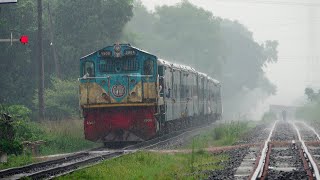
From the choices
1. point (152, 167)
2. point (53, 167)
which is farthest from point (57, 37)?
point (152, 167)

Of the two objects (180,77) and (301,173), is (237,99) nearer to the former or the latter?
(180,77)

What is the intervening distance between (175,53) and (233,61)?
80.8 ft

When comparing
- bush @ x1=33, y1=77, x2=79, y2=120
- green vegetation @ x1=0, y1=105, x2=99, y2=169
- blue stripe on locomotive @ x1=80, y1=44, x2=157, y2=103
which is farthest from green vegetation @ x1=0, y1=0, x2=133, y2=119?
blue stripe on locomotive @ x1=80, y1=44, x2=157, y2=103

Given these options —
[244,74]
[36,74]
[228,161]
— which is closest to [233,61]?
[244,74]

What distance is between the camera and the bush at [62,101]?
120 feet

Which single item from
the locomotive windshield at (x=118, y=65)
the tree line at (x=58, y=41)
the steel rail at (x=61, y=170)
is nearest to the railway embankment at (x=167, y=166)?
the steel rail at (x=61, y=170)

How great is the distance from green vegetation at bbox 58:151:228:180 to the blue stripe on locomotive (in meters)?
4.88

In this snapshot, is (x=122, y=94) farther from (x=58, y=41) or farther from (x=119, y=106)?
(x=58, y=41)

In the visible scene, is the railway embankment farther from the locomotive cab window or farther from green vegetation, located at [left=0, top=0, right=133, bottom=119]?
green vegetation, located at [left=0, top=0, right=133, bottom=119]

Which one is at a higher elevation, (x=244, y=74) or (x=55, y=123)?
(x=244, y=74)

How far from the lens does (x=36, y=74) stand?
43.7 metres

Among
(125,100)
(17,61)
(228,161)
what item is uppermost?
(17,61)

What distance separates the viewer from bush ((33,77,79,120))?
36444 mm

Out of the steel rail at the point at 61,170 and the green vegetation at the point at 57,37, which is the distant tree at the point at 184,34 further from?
the steel rail at the point at 61,170
